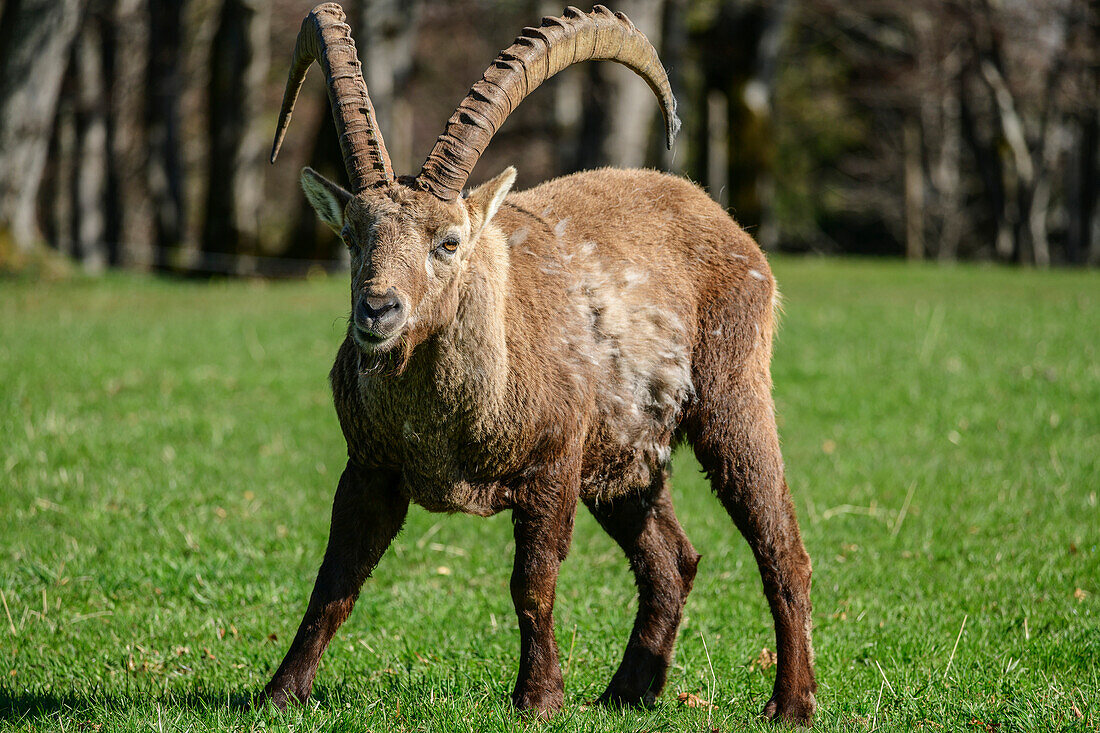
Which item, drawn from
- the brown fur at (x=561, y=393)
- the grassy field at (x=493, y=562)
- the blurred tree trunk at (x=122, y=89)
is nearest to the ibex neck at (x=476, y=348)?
the brown fur at (x=561, y=393)

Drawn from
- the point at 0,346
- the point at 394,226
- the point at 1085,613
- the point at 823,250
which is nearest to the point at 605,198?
the point at 394,226

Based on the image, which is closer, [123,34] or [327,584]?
[327,584]

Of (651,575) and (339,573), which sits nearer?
(339,573)

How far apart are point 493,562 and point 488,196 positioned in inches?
114

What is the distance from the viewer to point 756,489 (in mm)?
5062

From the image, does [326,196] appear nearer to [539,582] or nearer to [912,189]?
[539,582]

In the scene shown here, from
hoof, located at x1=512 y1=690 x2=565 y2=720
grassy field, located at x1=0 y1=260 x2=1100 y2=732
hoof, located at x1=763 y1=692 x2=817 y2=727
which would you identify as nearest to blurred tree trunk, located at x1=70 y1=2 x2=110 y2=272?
grassy field, located at x1=0 y1=260 x2=1100 y2=732

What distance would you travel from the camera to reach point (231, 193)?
74.8 ft

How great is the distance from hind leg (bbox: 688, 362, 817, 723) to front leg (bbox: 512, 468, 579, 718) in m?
0.86

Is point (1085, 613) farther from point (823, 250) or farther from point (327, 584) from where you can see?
point (823, 250)

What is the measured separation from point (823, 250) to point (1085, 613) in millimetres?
38645

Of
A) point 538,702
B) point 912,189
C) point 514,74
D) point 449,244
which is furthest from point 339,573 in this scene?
point 912,189

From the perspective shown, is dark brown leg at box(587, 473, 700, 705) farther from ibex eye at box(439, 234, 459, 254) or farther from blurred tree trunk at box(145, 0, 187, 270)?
blurred tree trunk at box(145, 0, 187, 270)

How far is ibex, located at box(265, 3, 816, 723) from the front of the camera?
14.3ft
